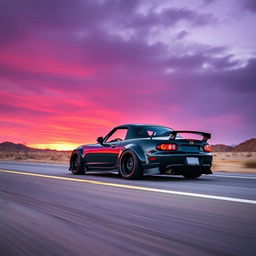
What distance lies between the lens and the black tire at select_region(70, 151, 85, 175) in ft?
Answer: 36.8

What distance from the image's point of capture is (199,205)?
487 cm

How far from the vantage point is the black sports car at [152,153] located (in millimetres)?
8852

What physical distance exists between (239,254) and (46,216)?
223 cm

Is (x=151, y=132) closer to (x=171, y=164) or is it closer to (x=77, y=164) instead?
(x=171, y=164)

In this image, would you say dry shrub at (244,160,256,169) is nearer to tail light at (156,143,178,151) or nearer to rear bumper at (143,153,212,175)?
rear bumper at (143,153,212,175)

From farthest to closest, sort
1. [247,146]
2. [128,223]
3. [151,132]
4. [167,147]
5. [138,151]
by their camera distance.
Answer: [247,146] → [151,132] → [138,151] → [167,147] → [128,223]

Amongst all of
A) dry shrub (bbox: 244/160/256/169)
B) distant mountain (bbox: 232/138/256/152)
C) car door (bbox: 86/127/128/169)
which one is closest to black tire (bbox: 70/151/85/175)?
car door (bbox: 86/127/128/169)

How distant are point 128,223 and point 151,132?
240 inches

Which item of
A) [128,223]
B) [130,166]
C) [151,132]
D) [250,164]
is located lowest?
[128,223]

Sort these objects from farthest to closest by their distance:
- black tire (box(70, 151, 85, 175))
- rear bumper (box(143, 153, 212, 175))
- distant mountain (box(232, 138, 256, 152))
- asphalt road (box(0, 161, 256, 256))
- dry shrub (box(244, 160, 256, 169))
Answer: distant mountain (box(232, 138, 256, 152))
dry shrub (box(244, 160, 256, 169))
black tire (box(70, 151, 85, 175))
rear bumper (box(143, 153, 212, 175))
asphalt road (box(0, 161, 256, 256))

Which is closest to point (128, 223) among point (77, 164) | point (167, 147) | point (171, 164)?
point (171, 164)

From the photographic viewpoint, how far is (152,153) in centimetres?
891

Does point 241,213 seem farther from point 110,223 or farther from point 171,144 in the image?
point 171,144

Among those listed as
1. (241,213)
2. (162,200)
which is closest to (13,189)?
(162,200)
